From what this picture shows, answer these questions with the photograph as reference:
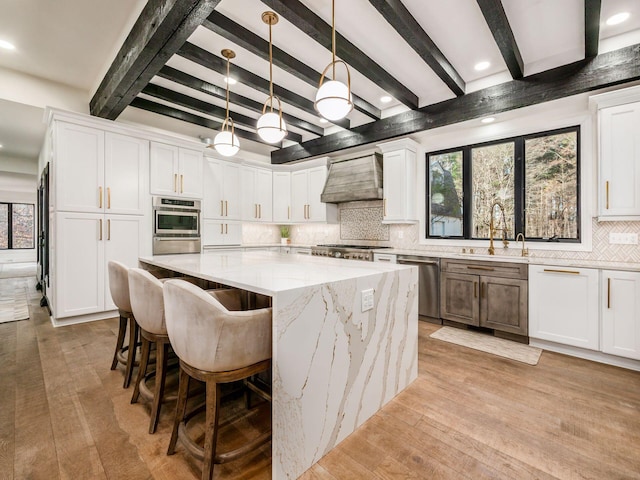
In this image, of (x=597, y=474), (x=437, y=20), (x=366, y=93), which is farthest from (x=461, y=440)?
(x=366, y=93)

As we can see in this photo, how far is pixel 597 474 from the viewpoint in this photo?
146 cm

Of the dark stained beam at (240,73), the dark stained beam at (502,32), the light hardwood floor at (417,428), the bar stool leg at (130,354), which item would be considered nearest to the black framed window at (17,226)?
the light hardwood floor at (417,428)

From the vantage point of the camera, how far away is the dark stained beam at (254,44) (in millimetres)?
2428

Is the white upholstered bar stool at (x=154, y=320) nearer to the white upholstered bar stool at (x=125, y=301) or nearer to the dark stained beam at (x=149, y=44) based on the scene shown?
the white upholstered bar stool at (x=125, y=301)

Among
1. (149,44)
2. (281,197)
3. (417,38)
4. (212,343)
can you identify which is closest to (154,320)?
(212,343)

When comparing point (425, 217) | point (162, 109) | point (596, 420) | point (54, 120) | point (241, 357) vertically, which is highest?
point (162, 109)

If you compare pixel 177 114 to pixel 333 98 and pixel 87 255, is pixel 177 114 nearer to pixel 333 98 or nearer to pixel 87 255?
pixel 87 255

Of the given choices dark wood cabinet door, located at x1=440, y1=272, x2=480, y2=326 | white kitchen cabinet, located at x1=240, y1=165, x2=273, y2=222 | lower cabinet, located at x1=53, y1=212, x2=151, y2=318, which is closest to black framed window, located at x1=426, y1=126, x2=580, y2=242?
dark wood cabinet door, located at x1=440, y1=272, x2=480, y2=326

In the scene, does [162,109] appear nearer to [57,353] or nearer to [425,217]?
[57,353]

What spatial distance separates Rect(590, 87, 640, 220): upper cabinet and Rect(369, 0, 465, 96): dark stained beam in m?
1.33

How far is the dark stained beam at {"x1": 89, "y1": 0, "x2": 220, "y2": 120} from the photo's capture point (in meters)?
2.06

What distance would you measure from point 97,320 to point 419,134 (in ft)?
16.6

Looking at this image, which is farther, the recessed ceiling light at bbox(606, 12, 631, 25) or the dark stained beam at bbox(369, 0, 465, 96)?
the recessed ceiling light at bbox(606, 12, 631, 25)

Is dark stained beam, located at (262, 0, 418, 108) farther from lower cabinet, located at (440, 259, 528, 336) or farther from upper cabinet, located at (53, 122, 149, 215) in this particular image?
upper cabinet, located at (53, 122, 149, 215)
